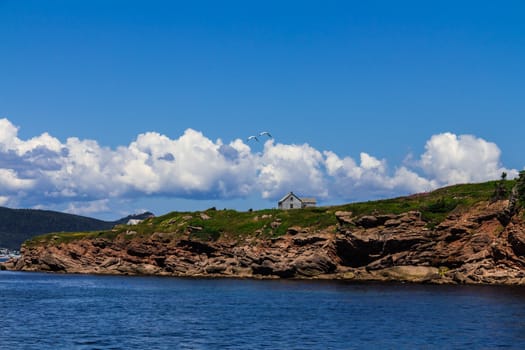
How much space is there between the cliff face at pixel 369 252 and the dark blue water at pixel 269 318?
1018 cm

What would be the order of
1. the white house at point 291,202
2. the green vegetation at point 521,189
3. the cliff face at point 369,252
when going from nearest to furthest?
the cliff face at point 369,252 → the green vegetation at point 521,189 → the white house at point 291,202

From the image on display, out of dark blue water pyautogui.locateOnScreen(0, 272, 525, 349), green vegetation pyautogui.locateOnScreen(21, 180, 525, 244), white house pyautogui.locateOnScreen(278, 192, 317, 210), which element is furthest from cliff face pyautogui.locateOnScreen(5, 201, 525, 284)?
white house pyautogui.locateOnScreen(278, 192, 317, 210)

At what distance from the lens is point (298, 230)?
146 m

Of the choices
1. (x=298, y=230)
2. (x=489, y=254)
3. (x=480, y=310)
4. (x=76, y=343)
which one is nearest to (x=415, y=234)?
(x=489, y=254)

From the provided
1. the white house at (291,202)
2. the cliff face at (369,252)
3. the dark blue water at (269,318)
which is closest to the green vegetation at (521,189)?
the cliff face at (369,252)

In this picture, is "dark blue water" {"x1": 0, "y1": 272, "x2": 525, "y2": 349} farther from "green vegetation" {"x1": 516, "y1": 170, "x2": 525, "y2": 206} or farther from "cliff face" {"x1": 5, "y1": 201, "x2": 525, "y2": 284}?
"green vegetation" {"x1": 516, "y1": 170, "x2": 525, "y2": 206}

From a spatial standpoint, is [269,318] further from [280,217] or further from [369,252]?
[280,217]

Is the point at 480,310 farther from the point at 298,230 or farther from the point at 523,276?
the point at 298,230

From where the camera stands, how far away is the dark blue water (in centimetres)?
5759

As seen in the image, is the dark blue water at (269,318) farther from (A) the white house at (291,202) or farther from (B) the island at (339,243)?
(A) the white house at (291,202)

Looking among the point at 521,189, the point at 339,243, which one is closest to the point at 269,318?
the point at 339,243

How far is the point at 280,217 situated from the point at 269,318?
89906 millimetres

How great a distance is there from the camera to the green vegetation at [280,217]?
451 feet

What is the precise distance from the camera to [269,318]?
2906 inches
